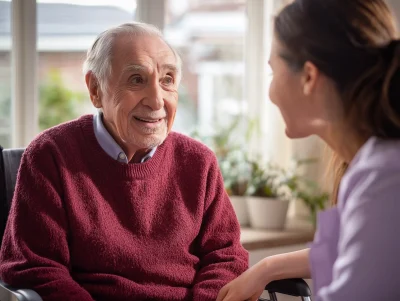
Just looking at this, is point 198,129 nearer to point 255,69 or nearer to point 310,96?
A: point 255,69

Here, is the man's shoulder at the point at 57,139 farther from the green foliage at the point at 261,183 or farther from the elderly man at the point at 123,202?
the green foliage at the point at 261,183

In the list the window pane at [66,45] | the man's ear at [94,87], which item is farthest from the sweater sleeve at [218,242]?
the window pane at [66,45]

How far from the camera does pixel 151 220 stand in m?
2.05

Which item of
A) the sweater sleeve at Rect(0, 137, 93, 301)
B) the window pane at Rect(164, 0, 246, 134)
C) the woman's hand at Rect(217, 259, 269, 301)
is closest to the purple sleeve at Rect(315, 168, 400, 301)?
the woman's hand at Rect(217, 259, 269, 301)

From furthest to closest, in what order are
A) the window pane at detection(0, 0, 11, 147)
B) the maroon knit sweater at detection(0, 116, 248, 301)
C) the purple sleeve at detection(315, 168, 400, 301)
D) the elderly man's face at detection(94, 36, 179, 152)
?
the window pane at detection(0, 0, 11, 147) < the elderly man's face at detection(94, 36, 179, 152) < the maroon knit sweater at detection(0, 116, 248, 301) < the purple sleeve at detection(315, 168, 400, 301)

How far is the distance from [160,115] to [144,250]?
375mm

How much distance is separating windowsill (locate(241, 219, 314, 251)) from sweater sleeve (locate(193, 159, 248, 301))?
0.79 m

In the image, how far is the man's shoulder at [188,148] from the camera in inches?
85.0

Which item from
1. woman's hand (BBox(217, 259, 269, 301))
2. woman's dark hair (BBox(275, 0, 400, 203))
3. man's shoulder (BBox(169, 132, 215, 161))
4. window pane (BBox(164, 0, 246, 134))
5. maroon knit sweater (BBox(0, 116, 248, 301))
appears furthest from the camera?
window pane (BBox(164, 0, 246, 134))

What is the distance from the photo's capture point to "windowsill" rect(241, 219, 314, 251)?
2973 millimetres

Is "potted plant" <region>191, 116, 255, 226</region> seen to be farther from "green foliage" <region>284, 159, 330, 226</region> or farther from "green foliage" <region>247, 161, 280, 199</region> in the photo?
"green foliage" <region>284, 159, 330, 226</region>

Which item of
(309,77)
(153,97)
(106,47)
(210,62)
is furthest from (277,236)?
(309,77)

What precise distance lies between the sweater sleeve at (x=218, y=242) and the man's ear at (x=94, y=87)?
39cm

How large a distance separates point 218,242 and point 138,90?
499 millimetres
